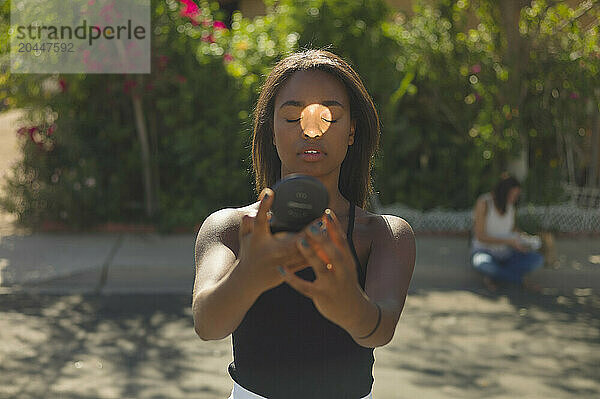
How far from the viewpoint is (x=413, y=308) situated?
21.4ft

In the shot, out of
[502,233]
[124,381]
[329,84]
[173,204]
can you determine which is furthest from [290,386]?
[173,204]

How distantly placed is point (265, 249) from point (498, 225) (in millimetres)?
6235

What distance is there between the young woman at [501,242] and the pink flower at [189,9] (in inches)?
157

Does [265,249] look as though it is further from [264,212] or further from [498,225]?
[498,225]

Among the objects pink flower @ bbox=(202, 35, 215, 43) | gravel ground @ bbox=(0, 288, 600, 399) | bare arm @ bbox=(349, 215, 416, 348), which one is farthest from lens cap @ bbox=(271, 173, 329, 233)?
pink flower @ bbox=(202, 35, 215, 43)

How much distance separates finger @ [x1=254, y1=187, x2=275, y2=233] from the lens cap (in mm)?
14

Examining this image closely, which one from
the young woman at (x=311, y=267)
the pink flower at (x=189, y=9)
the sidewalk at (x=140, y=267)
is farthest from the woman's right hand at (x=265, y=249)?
the pink flower at (x=189, y=9)

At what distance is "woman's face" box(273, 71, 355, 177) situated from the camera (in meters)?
1.51

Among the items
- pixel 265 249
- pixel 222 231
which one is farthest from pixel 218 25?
pixel 265 249

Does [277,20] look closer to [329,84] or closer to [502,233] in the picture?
[502,233]

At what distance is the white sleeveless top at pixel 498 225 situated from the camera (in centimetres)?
713

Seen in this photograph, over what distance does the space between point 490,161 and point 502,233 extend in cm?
243

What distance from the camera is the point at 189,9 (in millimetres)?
8984

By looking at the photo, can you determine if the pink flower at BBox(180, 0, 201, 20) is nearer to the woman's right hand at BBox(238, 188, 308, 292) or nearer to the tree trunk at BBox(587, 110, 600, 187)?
the tree trunk at BBox(587, 110, 600, 187)
